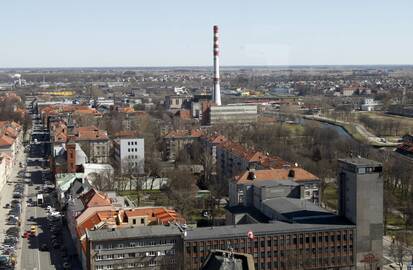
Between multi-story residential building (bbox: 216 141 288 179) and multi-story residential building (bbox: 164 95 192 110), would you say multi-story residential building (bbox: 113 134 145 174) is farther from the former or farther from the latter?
multi-story residential building (bbox: 164 95 192 110)

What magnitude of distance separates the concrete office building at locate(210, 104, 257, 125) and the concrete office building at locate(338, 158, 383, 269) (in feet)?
76.7

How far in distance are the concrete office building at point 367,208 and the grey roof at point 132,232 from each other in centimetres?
336

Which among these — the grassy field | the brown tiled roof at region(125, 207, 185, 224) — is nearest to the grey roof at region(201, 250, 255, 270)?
the brown tiled roof at region(125, 207, 185, 224)

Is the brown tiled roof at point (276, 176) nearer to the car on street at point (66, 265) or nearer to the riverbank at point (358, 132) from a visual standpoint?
the car on street at point (66, 265)

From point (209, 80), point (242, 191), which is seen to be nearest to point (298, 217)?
point (242, 191)

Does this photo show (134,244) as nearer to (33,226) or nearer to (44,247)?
(44,247)

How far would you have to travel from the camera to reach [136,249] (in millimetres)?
11461

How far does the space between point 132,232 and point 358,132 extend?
21.6 metres

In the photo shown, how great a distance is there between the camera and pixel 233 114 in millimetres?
36750

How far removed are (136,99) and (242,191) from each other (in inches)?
1429

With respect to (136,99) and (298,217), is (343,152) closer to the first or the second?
(298,217)

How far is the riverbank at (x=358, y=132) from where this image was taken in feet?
91.2

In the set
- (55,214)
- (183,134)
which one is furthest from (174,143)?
(55,214)

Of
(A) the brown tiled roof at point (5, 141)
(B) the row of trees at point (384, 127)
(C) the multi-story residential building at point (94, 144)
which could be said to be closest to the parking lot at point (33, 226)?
(A) the brown tiled roof at point (5, 141)
